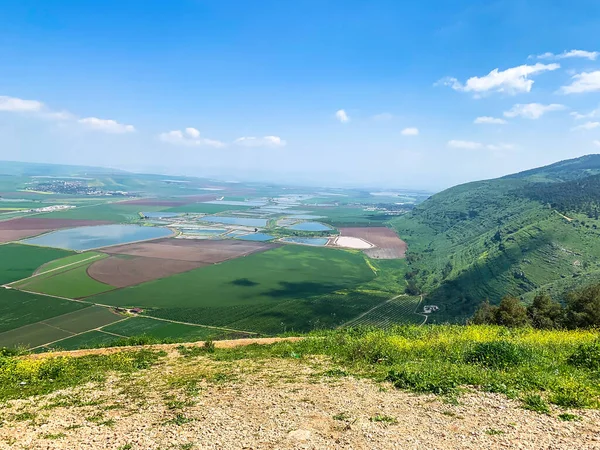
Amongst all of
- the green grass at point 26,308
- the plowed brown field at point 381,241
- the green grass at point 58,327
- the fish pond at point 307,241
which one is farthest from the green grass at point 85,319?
the plowed brown field at point 381,241

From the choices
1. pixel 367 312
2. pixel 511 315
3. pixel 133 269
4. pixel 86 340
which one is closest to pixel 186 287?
pixel 133 269

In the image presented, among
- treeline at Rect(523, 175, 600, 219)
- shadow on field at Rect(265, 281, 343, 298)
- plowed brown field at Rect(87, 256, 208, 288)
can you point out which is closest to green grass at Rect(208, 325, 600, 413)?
shadow on field at Rect(265, 281, 343, 298)

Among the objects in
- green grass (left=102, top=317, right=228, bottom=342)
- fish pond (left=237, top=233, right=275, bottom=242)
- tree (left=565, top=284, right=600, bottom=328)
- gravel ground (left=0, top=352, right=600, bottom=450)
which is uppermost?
gravel ground (left=0, top=352, right=600, bottom=450)

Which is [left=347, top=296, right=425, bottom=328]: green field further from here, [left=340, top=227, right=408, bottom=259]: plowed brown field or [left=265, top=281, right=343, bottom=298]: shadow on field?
[left=340, top=227, right=408, bottom=259]: plowed brown field

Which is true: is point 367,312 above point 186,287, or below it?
below

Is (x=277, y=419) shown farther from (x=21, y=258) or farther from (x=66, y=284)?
(x=21, y=258)
